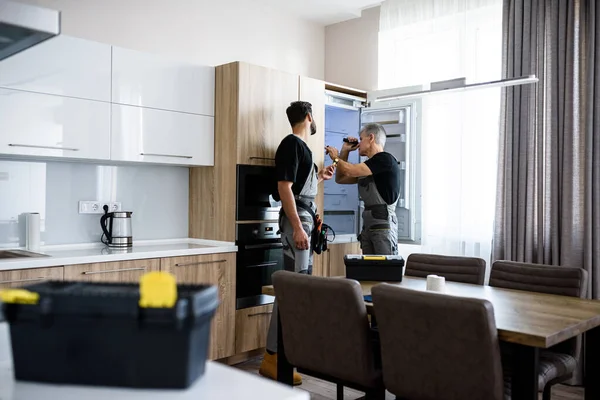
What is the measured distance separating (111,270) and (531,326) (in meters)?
2.20

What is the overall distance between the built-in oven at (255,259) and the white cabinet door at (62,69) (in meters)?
1.28

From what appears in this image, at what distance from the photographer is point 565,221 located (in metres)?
3.66

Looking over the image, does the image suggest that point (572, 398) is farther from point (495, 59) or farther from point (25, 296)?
point (25, 296)

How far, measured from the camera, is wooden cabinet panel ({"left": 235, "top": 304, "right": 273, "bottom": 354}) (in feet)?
12.4

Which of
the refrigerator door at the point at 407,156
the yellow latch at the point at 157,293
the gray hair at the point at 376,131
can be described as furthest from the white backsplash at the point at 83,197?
the yellow latch at the point at 157,293

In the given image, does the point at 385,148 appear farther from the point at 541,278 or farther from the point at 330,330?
the point at 330,330

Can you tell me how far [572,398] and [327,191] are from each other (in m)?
2.26

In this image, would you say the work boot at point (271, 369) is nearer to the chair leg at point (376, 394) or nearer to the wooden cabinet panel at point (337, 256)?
the wooden cabinet panel at point (337, 256)

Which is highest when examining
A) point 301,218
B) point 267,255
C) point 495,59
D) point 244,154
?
point 495,59

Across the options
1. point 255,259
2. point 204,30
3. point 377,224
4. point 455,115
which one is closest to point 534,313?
point 377,224

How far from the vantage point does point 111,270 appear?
312 centimetres

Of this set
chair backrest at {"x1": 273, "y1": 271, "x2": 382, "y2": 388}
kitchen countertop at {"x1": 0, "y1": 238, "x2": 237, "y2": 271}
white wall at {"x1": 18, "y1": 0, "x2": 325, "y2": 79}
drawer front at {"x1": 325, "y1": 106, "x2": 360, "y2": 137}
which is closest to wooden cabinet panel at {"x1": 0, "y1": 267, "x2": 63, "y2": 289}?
kitchen countertop at {"x1": 0, "y1": 238, "x2": 237, "y2": 271}

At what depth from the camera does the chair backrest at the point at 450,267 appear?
3039 mm

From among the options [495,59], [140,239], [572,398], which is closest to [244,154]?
[140,239]
